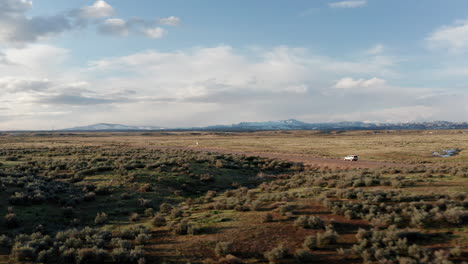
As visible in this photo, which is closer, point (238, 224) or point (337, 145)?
point (238, 224)

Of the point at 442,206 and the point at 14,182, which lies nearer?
the point at 442,206

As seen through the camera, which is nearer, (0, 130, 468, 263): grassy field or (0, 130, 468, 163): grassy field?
(0, 130, 468, 263): grassy field

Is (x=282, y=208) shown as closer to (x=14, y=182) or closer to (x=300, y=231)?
(x=300, y=231)

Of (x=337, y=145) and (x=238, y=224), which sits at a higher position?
(x=238, y=224)

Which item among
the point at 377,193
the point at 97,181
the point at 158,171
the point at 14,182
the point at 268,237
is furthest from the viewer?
the point at 158,171

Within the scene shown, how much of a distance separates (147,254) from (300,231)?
735 centimetres

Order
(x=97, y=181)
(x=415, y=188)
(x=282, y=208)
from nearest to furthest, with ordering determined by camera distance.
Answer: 1. (x=282, y=208)
2. (x=415, y=188)
3. (x=97, y=181)

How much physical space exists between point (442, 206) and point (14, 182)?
3146 centimetres

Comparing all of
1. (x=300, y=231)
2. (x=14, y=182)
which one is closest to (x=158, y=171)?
(x=14, y=182)

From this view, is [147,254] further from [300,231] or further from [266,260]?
[300,231]

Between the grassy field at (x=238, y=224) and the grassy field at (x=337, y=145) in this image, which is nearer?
the grassy field at (x=238, y=224)

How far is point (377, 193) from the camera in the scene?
17.5 meters

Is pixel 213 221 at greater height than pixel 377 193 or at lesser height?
lesser

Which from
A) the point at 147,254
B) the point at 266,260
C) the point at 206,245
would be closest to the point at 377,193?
the point at 266,260
